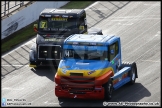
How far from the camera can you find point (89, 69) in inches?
949

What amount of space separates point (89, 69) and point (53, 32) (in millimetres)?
7313

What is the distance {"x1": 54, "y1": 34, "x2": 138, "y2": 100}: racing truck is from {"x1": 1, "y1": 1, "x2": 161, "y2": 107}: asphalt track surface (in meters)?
0.47

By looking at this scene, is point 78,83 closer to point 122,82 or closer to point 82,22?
point 122,82

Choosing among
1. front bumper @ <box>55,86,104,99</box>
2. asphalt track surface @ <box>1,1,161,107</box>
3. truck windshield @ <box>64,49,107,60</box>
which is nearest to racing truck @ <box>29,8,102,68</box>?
asphalt track surface @ <box>1,1,161,107</box>

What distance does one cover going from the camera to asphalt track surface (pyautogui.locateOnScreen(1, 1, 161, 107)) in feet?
82.1

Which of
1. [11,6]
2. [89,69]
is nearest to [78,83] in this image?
[89,69]

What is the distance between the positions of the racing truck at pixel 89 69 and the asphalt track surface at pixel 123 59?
0.47 meters

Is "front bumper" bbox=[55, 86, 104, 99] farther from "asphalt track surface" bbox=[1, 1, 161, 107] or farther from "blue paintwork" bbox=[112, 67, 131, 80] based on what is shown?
"blue paintwork" bbox=[112, 67, 131, 80]

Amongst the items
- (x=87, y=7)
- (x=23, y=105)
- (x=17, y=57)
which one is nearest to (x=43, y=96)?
(x=23, y=105)

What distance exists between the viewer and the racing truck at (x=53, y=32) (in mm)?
30391

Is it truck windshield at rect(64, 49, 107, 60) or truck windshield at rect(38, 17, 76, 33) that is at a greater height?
truck windshield at rect(64, 49, 107, 60)

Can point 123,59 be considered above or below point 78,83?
below

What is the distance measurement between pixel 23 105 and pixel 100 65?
362 centimetres

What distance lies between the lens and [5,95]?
86.6ft
